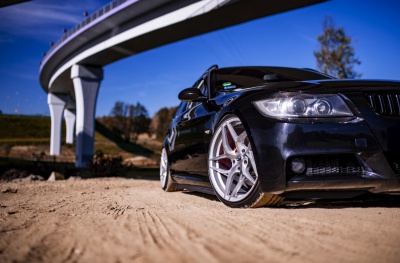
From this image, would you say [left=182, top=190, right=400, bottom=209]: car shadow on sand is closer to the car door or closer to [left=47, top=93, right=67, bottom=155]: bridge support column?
the car door

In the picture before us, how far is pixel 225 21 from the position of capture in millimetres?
16203

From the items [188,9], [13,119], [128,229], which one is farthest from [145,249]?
[13,119]

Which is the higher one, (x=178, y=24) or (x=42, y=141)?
(x=178, y=24)

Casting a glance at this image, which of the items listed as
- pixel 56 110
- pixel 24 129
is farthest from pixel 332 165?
pixel 24 129

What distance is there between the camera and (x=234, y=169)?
3.28m

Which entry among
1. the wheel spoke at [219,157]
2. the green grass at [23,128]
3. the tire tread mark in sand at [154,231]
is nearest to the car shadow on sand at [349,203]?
the wheel spoke at [219,157]

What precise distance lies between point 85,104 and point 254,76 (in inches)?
1012

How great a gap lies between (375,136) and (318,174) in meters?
0.51

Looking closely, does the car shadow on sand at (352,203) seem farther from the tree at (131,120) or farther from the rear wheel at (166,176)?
the tree at (131,120)

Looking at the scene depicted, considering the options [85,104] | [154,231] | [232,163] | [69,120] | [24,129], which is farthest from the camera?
[69,120]

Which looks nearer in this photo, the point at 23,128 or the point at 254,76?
the point at 254,76

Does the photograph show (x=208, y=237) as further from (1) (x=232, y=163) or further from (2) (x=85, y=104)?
(2) (x=85, y=104)

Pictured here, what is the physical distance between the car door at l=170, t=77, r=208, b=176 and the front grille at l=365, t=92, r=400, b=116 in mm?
1671

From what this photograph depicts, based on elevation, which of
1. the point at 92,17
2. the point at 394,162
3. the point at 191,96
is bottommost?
the point at 394,162
